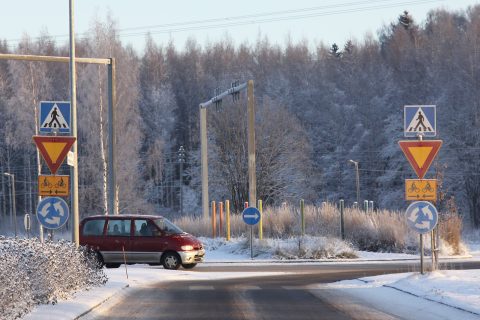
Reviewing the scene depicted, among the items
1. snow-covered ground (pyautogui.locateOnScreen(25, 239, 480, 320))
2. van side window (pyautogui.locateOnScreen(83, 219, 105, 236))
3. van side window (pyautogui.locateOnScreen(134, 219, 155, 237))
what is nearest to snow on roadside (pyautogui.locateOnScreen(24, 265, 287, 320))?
snow-covered ground (pyautogui.locateOnScreen(25, 239, 480, 320))

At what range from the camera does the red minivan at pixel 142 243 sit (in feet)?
99.0

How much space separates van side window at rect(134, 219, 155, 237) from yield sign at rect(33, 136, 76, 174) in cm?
1161

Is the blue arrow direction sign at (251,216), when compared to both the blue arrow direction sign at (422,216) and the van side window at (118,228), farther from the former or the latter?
the blue arrow direction sign at (422,216)

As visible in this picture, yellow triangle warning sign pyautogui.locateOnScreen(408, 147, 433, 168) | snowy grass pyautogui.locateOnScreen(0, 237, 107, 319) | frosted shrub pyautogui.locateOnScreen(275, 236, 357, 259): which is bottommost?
frosted shrub pyautogui.locateOnScreen(275, 236, 357, 259)

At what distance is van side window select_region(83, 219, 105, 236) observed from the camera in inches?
1214

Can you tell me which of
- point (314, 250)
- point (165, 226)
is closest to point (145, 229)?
point (165, 226)

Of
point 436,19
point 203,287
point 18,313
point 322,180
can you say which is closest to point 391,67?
point 436,19

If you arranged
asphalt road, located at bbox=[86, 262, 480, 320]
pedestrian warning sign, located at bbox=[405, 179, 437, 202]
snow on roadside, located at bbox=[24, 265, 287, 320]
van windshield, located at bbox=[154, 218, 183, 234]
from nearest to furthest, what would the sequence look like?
snow on roadside, located at bbox=[24, 265, 287, 320] → asphalt road, located at bbox=[86, 262, 480, 320] → pedestrian warning sign, located at bbox=[405, 179, 437, 202] → van windshield, located at bbox=[154, 218, 183, 234]

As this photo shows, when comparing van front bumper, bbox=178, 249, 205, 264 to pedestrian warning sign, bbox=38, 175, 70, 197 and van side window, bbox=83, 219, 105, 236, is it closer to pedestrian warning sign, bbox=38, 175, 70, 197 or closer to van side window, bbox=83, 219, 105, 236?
van side window, bbox=83, 219, 105, 236

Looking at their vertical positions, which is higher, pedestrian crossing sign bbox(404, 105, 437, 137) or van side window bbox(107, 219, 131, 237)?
pedestrian crossing sign bbox(404, 105, 437, 137)

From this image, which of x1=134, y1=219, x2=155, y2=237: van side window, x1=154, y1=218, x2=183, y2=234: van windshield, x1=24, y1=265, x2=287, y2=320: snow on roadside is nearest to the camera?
x1=24, y1=265, x2=287, y2=320: snow on roadside

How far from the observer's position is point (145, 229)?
100 feet

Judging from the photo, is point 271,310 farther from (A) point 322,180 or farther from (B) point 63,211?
(A) point 322,180

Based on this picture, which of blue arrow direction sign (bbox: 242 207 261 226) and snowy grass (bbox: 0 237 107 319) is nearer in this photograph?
snowy grass (bbox: 0 237 107 319)
